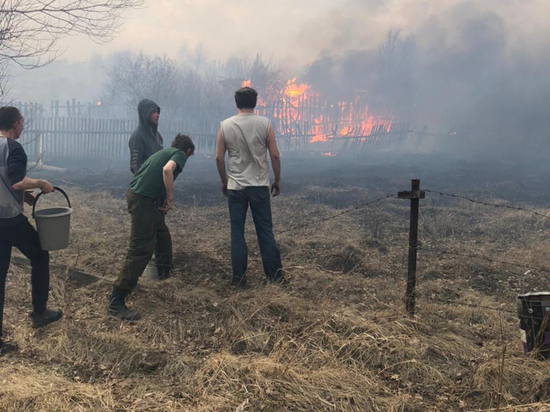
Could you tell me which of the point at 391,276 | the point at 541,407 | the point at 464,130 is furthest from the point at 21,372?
the point at 464,130

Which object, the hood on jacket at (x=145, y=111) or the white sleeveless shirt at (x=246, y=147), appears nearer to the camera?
the white sleeveless shirt at (x=246, y=147)

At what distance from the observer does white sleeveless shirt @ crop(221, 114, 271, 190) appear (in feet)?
13.3

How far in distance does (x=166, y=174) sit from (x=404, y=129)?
2558cm

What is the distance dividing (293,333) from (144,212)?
164cm

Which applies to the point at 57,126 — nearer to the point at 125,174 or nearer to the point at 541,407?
the point at 125,174

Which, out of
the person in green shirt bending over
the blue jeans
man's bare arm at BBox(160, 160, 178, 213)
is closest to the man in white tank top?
the blue jeans

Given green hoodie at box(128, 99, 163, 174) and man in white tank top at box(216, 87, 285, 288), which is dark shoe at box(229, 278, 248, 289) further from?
green hoodie at box(128, 99, 163, 174)

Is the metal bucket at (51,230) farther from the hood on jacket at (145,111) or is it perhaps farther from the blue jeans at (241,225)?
the hood on jacket at (145,111)

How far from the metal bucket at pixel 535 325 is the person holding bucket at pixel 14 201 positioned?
3.45 m

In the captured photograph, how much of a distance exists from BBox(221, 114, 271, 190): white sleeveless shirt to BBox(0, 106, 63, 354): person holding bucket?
1649 millimetres

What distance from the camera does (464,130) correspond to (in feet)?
90.7

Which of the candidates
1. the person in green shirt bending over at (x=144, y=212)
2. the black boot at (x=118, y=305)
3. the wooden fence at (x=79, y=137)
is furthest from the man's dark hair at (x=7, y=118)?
the wooden fence at (x=79, y=137)

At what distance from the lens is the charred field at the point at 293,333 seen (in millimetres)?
2480

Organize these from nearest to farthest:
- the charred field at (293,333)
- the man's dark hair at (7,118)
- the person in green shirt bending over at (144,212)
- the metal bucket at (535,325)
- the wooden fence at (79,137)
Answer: the charred field at (293,333)
the metal bucket at (535,325)
the man's dark hair at (7,118)
the person in green shirt bending over at (144,212)
the wooden fence at (79,137)
